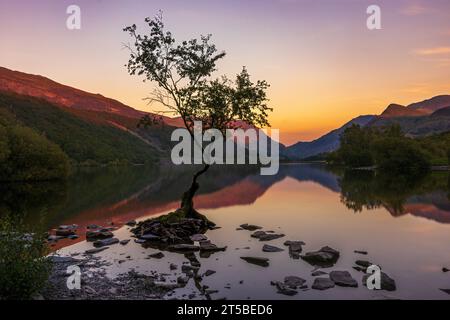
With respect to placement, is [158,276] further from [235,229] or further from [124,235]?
[235,229]

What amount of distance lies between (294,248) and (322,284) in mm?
8033

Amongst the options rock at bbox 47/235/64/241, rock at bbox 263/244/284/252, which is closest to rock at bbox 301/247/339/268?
rock at bbox 263/244/284/252

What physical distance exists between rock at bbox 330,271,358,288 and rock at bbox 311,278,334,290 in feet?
1.13

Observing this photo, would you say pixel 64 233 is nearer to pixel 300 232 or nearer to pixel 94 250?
pixel 94 250

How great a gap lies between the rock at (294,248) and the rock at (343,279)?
4.54m

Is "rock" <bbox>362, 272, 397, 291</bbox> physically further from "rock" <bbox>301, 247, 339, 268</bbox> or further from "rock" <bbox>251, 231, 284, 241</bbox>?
"rock" <bbox>251, 231, 284, 241</bbox>

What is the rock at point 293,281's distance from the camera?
18470 mm

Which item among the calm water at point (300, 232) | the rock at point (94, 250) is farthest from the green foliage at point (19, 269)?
the rock at point (94, 250)

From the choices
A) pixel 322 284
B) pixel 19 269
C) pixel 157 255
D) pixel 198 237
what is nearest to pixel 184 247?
pixel 157 255

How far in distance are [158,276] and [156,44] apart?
86.0 feet

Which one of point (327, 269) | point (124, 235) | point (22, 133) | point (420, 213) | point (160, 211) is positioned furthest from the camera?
point (22, 133)

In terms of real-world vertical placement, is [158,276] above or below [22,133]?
below

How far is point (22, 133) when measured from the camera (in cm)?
10038
